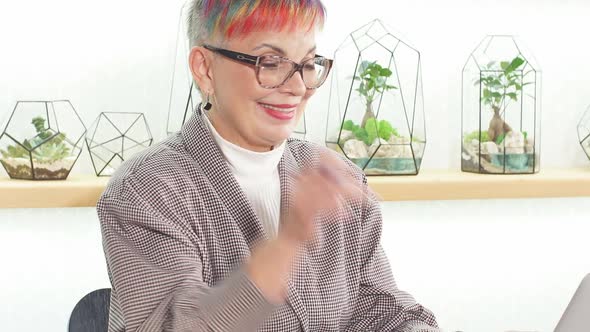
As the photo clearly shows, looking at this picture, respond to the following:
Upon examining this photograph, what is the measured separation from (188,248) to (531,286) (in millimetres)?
1519

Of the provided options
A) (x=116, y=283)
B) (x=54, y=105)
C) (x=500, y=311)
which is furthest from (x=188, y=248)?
(x=500, y=311)

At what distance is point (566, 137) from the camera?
2.66 metres

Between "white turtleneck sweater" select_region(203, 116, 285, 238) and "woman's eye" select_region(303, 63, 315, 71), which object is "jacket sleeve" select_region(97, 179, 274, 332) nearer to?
"white turtleneck sweater" select_region(203, 116, 285, 238)

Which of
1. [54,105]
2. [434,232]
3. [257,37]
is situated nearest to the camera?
[257,37]

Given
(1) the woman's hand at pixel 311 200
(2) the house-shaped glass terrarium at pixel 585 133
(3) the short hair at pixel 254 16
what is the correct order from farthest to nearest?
(2) the house-shaped glass terrarium at pixel 585 133 < (3) the short hair at pixel 254 16 < (1) the woman's hand at pixel 311 200

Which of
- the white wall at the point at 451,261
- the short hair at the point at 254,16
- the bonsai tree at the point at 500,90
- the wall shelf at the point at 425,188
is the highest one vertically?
the short hair at the point at 254,16

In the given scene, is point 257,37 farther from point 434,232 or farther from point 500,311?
point 500,311

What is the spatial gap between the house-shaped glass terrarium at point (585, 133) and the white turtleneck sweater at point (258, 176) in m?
1.21

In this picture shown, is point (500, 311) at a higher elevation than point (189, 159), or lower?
lower

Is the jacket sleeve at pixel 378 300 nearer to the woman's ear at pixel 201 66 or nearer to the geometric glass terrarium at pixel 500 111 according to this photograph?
the woman's ear at pixel 201 66

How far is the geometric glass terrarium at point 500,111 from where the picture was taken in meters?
2.39

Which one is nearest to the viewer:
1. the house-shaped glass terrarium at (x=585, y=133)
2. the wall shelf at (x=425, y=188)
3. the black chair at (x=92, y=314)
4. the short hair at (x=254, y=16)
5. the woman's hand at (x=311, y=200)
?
the woman's hand at (x=311, y=200)

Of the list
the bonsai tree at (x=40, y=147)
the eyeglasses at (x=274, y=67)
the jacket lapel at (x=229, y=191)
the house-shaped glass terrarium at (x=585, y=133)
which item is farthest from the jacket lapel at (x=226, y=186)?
the house-shaped glass terrarium at (x=585, y=133)

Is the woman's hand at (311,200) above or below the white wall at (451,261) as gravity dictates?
above
